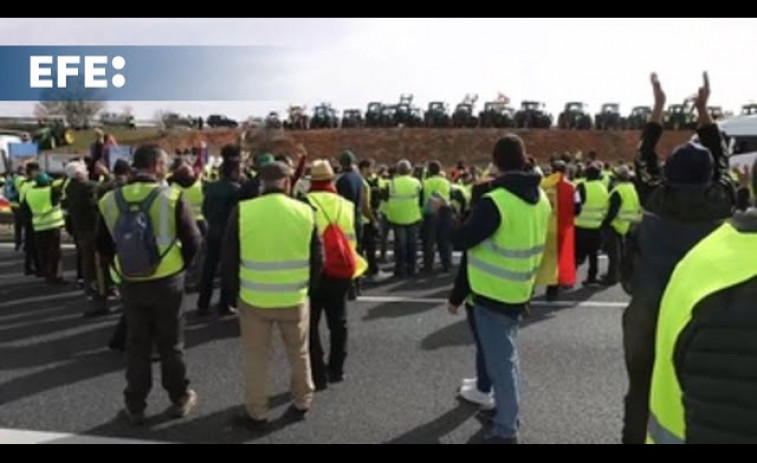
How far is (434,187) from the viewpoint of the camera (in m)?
11.6

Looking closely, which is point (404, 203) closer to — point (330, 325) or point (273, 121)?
point (330, 325)

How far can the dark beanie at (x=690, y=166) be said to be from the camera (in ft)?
10.8

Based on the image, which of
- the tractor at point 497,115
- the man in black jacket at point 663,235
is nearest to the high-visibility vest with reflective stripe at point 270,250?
the man in black jacket at point 663,235

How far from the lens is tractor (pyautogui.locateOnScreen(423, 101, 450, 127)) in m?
41.0

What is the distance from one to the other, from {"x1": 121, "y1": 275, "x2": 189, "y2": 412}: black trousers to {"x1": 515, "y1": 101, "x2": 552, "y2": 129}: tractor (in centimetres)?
3595

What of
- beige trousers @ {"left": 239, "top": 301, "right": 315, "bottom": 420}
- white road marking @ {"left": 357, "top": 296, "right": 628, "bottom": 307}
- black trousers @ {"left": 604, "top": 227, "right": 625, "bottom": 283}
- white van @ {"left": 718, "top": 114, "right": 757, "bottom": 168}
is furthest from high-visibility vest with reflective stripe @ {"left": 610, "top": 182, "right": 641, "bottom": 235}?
white van @ {"left": 718, "top": 114, "right": 757, "bottom": 168}

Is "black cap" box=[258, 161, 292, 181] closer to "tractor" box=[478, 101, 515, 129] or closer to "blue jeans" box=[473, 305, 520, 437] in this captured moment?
"blue jeans" box=[473, 305, 520, 437]

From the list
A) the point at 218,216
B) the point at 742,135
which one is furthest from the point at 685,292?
the point at 742,135

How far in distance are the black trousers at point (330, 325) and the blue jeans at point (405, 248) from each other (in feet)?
16.3

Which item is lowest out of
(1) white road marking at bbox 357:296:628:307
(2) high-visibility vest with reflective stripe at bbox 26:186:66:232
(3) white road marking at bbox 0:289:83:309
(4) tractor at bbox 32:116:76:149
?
(3) white road marking at bbox 0:289:83:309

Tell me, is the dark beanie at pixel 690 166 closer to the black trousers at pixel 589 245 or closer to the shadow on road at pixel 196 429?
the shadow on road at pixel 196 429
